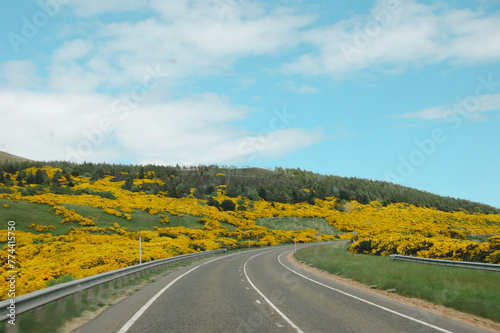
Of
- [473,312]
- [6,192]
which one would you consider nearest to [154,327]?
[473,312]

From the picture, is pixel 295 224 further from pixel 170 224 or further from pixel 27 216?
pixel 27 216

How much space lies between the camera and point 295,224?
83.9 m

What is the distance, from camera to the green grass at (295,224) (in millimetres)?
81188

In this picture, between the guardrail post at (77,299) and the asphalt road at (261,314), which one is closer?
the asphalt road at (261,314)

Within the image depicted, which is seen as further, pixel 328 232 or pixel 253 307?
pixel 328 232

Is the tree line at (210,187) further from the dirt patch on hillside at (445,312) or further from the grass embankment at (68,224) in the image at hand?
the dirt patch on hillside at (445,312)

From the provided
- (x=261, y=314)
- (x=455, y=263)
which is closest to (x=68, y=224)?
(x=261, y=314)

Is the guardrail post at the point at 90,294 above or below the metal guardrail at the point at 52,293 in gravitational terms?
below

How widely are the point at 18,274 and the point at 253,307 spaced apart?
12.5 meters

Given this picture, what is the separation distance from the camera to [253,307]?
31.9 feet

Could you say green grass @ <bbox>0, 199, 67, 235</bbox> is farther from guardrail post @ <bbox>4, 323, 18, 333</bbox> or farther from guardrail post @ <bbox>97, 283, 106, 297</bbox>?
guardrail post @ <bbox>4, 323, 18, 333</bbox>

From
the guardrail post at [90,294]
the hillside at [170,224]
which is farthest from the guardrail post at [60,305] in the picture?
the hillside at [170,224]

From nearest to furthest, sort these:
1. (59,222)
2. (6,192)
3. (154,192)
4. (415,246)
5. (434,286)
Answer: (434,286) → (415,246) → (59,222) → (6,192) → (154,192)

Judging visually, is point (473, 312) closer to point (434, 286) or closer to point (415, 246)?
point (434, 286)
